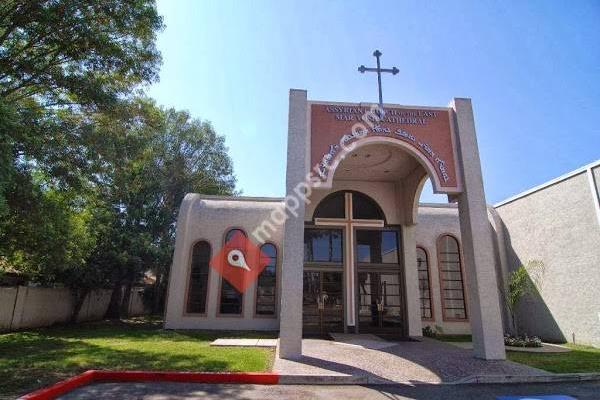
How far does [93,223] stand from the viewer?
15781 millimetres

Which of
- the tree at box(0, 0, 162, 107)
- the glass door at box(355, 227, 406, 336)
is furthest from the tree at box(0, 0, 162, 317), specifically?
the glass door at box(355, 227, 406, 336)

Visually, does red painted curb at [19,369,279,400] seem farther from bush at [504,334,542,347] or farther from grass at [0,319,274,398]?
bush at [504,334,542,347]

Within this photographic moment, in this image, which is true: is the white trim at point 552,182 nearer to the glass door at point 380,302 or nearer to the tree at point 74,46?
the glass door at point 380,302

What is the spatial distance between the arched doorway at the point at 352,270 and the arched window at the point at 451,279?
2529 mm

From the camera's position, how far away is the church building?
9344 millimetres

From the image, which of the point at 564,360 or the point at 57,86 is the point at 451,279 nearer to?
the point at 564,360

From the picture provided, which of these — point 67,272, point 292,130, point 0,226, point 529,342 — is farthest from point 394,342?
point 67,272

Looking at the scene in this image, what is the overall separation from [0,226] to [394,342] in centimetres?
1131

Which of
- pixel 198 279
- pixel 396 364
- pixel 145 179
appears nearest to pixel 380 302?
pixel 396 364

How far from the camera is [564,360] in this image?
855 centimetres

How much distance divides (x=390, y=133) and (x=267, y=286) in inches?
314

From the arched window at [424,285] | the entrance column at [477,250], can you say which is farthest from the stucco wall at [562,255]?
the entrance column at [477,250]

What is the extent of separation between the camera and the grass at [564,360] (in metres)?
7.58

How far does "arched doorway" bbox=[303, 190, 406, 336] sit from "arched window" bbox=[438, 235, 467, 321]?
2529 mm
